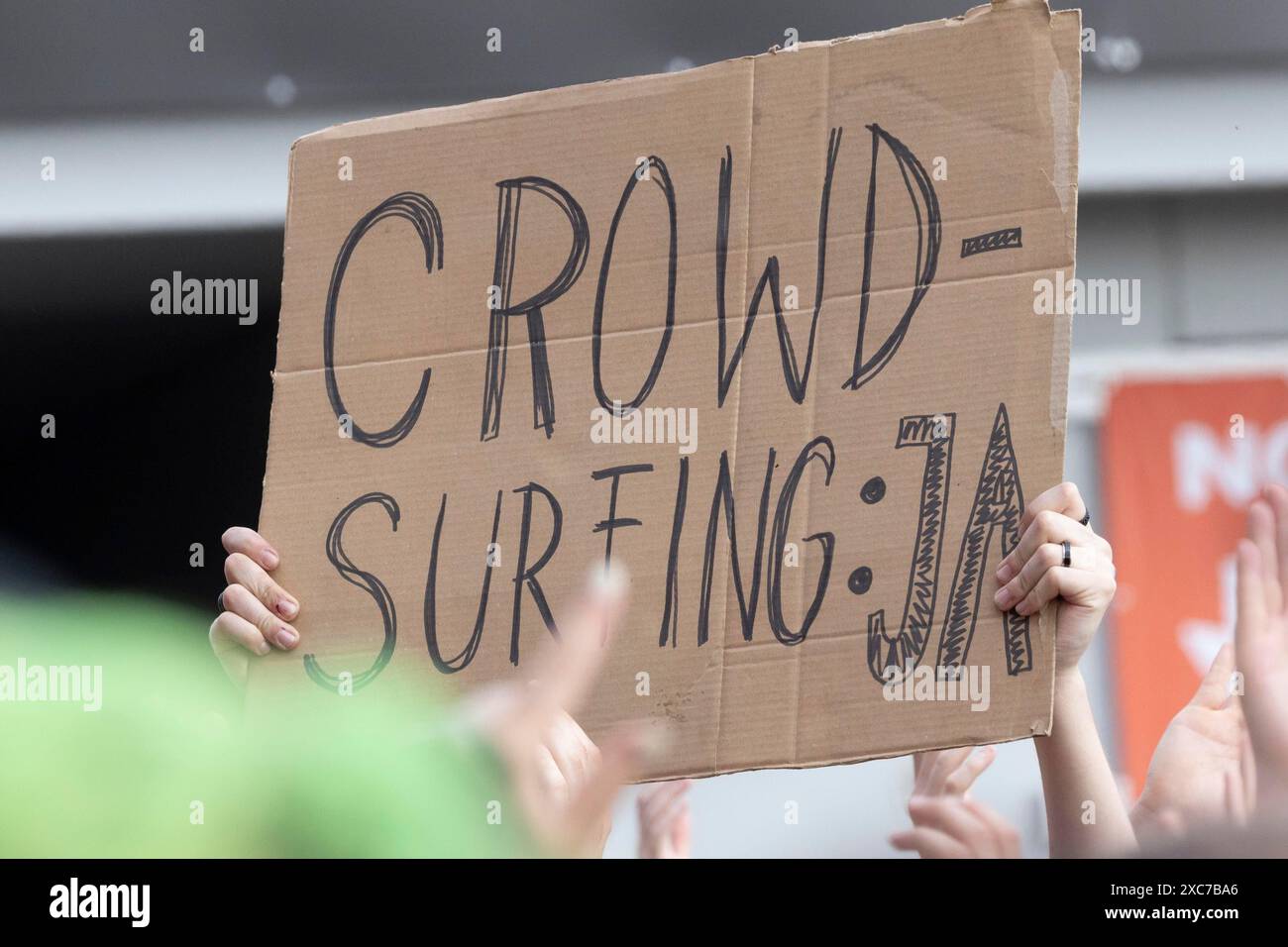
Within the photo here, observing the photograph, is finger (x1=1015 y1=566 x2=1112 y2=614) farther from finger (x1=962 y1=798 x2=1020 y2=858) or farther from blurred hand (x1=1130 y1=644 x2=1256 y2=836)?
finger (x1=962 y1=798 x2=1020 y2=858)

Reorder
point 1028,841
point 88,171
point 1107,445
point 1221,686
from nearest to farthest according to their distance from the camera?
point 1221,686
point 1028,841
point 1107,445
point 88,171

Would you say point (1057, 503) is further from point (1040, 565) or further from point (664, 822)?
point (664, 822)

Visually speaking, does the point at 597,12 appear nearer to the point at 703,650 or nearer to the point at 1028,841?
the point at 1028,841

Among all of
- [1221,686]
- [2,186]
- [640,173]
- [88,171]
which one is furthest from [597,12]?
[1221,686]

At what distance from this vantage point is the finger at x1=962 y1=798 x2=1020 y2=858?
170 cm

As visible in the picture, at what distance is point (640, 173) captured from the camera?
140 cm

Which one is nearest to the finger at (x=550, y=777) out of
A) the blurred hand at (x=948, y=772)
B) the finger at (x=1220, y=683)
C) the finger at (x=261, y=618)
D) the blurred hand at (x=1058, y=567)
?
the finger at (x=261, y=618)

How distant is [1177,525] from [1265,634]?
5.66 feet

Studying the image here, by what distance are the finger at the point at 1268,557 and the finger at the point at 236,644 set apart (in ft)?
3.40

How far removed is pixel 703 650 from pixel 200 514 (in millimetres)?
2587

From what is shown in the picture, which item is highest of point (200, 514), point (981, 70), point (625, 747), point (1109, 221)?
point (1109, 221)

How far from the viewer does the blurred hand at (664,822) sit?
2165mm

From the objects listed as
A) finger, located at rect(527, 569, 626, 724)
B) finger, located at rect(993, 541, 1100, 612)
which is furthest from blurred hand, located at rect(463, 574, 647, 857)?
finger, located at rect(993, 541, 1100, 612)

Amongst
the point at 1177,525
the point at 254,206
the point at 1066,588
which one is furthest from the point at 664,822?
the point at 254,206
